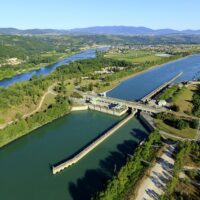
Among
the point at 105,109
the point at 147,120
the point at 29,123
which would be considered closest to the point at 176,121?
the point at 147,120

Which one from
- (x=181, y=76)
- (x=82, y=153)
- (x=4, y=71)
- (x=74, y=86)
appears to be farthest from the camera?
(x=4, y=71)

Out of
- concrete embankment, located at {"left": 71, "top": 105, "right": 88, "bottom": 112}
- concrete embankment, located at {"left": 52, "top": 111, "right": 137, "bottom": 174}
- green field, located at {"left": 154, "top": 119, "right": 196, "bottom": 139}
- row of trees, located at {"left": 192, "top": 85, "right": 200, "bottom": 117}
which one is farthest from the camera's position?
concrete embankment, located at {"left": 71, "top": 105, "right": 88, "bottom": 112}

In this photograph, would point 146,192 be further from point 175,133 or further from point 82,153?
point 175,133

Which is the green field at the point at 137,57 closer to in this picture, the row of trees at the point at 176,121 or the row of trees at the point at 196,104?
the row of trees at the point at 196,104

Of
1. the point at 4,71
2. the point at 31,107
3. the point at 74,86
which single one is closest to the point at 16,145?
the point at 31,107

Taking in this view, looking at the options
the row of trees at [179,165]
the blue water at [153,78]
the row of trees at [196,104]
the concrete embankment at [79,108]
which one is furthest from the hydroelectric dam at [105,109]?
the row of trees at [179,165]

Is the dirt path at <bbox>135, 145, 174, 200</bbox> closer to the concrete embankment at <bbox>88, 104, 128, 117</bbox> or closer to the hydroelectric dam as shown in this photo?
the hydroelectric dam

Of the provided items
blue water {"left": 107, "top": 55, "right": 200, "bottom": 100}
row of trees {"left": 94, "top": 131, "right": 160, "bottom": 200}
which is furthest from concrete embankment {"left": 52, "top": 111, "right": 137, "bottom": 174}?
blue water {"left": 107, "top": 55, "right": 200, "bottom": 100}
